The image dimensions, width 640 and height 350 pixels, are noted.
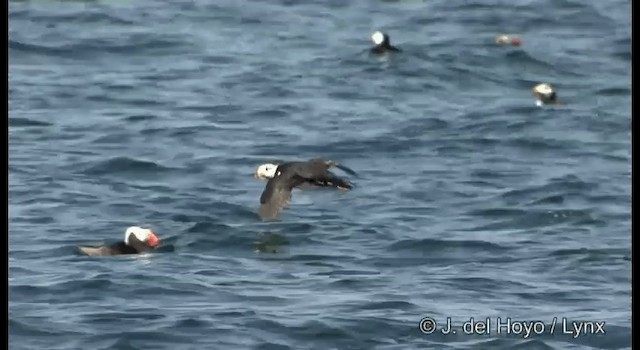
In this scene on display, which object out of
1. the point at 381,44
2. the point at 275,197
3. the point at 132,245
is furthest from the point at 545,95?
the point at 132,245

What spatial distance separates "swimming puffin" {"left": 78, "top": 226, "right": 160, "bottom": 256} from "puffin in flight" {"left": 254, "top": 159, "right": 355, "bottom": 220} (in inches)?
47.2

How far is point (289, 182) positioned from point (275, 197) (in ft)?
0.75

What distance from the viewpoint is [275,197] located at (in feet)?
62.5

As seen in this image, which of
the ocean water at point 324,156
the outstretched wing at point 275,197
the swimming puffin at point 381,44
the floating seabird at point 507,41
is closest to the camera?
the ocean water at point 324,156

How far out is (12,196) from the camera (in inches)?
874

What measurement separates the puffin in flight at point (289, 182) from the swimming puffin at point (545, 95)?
7866mm

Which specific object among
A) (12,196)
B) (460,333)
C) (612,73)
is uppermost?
(612,73)

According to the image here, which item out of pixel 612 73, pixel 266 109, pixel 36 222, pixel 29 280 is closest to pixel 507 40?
pixel 612 73

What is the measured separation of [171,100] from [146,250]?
8194 millimetres

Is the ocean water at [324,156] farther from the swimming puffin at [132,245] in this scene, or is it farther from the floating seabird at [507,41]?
the swimming puffin at [132,245]

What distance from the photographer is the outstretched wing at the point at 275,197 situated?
19078 mm

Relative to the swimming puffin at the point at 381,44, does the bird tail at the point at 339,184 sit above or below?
below

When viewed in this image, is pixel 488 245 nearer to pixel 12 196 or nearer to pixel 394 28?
pixel 12 196

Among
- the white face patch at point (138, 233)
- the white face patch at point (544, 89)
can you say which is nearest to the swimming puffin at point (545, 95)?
the white face patch at point (544, 89)
